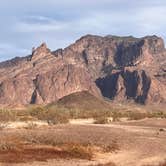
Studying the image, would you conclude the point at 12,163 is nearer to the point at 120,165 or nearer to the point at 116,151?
the point at 120,165

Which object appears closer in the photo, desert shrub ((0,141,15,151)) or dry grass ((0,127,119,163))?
dry grass ((0,127,119,163))

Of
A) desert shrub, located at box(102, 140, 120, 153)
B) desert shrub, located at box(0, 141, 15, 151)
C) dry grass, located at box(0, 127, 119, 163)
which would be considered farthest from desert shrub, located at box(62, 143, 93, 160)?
desert shrub, located at box(0, 141, 15, 151)

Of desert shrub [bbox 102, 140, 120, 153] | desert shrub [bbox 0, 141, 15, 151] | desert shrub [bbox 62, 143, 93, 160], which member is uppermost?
desert shrub [bbox 0, 141, 15, 151]

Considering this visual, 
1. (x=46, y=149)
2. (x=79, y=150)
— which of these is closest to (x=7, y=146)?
(x=46, y=149)

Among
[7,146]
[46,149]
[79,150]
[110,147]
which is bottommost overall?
[110,147]

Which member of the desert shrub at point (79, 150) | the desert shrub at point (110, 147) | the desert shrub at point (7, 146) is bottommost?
the desert shrub at point (110, 147)

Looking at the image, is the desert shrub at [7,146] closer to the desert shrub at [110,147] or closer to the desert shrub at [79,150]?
the desert shrub at [79,150]

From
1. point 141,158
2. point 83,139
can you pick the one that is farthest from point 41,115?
point 141,158

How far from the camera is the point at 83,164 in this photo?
29.6m

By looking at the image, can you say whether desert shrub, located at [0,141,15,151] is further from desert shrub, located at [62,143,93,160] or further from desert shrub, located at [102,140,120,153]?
desert shrub, located at [102,140,120,153]

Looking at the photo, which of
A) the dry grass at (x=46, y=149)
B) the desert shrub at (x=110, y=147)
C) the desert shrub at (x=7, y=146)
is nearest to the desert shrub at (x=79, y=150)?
the dry grass at (x=46, y=149)

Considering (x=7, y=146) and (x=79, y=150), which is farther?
(x=79, y=150)

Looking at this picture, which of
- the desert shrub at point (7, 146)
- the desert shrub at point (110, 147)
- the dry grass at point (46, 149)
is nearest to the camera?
the dry grass at point (46, 149)

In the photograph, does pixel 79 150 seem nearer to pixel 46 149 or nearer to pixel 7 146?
pixel 46 149
